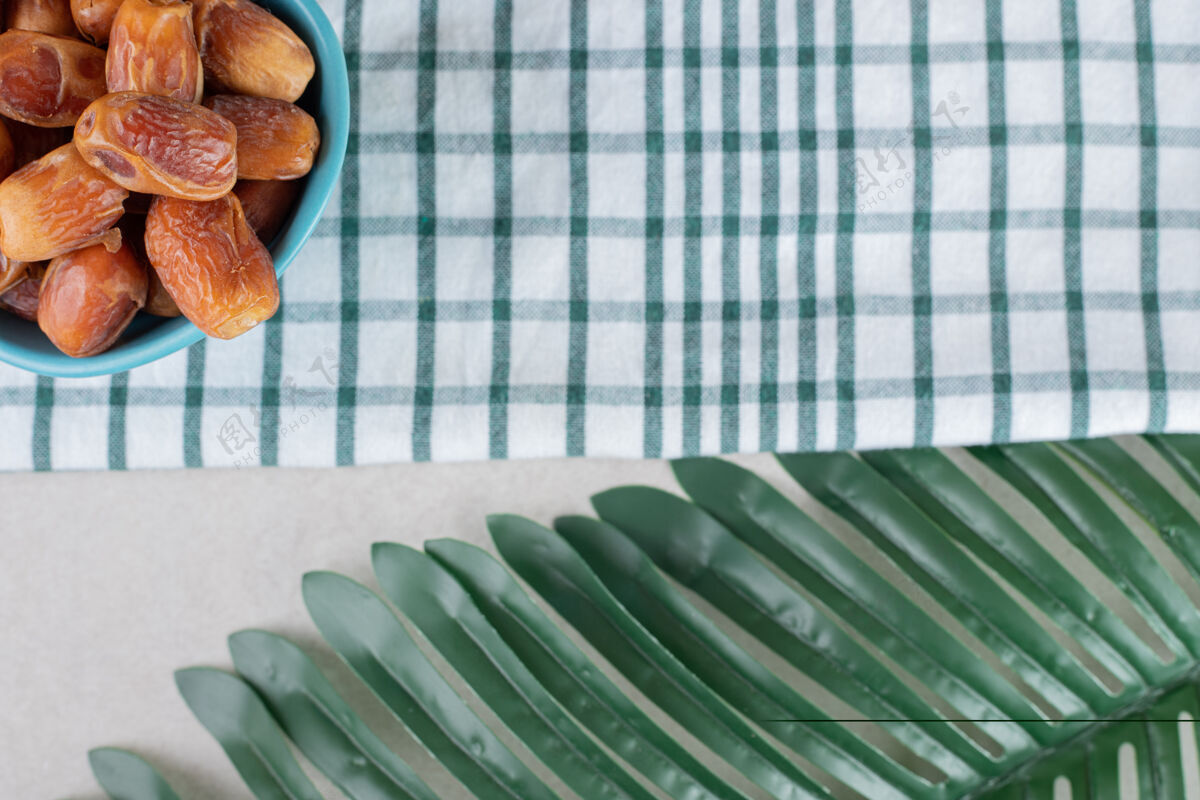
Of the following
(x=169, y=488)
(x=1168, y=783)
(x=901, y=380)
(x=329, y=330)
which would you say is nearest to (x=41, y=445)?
(x=169, y=488)

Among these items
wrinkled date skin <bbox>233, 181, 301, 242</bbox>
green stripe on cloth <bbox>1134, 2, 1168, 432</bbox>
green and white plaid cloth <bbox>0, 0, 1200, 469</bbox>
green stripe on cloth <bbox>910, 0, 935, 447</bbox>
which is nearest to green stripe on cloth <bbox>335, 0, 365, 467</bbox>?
green and white plaid cloth <bbox>0, 0, 1200, 469</bbox>

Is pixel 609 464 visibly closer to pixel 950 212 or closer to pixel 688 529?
pixel 688 529

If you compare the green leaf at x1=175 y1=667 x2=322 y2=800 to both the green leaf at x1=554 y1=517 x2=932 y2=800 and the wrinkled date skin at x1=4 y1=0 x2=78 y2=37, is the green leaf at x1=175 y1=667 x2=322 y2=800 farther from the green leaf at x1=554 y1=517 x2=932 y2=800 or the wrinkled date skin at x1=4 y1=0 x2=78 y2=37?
the wrinkled date skin at x1=4 y1=0 x2=78 y2=37

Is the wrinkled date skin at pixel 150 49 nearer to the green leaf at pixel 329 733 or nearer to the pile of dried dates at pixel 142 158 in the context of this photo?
the pile of dried dates at pixel 142 158


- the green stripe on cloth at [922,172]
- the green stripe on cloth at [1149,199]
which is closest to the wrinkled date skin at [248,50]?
the green stripe on cloth at [922,172]

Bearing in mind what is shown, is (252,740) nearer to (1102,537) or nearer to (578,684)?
(578,684)

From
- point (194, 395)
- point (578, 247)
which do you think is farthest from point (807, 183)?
point (194, 395)
